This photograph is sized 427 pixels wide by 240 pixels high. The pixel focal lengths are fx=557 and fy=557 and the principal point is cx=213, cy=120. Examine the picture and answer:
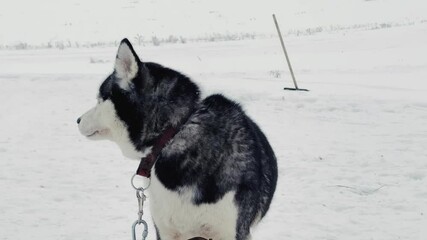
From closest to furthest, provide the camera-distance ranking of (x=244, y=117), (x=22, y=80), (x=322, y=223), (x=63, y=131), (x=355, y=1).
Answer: (x=244, y=117), (x=322, y=223), (x=63, y=131), (x=22, y=80), (x=355, y=1)

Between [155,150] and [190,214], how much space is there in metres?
0.41

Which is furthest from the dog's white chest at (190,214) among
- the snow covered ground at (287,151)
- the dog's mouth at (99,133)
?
the snow covered ground at (287,151)

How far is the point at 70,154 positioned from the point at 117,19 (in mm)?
23037

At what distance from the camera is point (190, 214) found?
311cm

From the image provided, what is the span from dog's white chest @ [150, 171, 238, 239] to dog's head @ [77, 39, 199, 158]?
10.5 inches

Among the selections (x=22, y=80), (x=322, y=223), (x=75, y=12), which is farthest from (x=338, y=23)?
(x=322, y=223)

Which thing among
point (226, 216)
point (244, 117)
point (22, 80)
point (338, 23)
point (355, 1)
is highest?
point (244, 117)

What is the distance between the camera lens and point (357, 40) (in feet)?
60.2

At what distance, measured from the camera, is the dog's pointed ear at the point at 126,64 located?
311 cm

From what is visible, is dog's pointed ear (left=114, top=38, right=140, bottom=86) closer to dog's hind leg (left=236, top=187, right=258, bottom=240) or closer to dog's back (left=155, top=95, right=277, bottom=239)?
dog's back (left=155, top=95, right=277, bottom=239)

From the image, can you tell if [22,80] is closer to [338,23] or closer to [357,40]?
[357,40]

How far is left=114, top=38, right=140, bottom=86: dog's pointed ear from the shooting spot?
123 inches

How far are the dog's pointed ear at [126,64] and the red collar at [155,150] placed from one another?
1.24 ft

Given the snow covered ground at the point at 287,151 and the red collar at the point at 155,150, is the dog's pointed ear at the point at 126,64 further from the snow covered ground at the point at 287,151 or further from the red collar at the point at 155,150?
the snow covered ground at the point at 287,151
